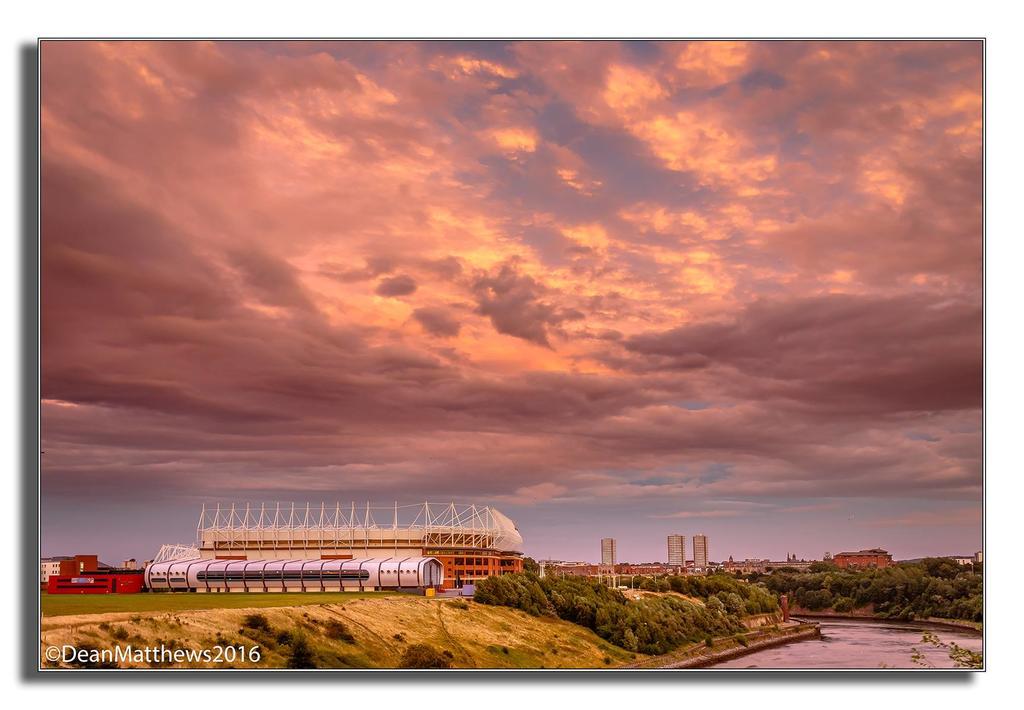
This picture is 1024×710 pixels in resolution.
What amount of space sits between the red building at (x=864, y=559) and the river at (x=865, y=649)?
1.59 meters

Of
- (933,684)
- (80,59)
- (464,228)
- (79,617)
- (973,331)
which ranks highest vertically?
(80,59)

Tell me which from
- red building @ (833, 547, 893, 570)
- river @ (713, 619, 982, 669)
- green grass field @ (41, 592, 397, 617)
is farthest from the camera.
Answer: red building @ (833, 547, 893, 570)

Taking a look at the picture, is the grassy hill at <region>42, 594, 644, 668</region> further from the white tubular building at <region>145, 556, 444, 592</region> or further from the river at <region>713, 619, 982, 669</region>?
the river at <region>713, 619, 982, 669</region>

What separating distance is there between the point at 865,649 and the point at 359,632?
11.3m

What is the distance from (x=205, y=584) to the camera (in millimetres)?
29438

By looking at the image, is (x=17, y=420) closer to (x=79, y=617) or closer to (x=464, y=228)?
(x=79, y=617)

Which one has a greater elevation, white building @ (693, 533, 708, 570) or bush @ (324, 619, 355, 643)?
white building @ (693, 533, 708, 570)

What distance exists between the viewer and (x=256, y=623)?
2009cm

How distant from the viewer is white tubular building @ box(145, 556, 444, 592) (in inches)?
1154

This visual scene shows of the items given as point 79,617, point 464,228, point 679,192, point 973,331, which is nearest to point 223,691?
point 79,617

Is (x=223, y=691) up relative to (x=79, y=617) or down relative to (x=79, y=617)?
down

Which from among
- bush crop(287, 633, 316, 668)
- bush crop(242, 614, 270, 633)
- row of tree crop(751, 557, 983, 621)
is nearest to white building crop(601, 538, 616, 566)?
row of tree crop(751, 557, 983, 621)

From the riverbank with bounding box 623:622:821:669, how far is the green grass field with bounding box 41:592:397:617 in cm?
880

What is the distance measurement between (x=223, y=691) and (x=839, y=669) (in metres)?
11.8
